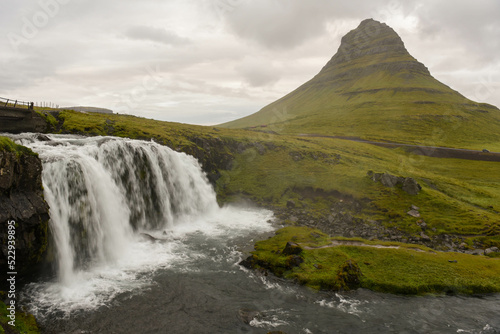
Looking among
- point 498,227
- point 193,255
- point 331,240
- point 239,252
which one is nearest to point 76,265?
point 193,255

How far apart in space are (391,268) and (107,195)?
31.0m

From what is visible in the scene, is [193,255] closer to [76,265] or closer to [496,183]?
[76,265]

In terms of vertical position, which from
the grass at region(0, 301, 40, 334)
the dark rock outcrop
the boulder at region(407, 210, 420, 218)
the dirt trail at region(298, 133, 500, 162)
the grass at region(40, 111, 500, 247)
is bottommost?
the grass at region(0, 301, 40, 334)

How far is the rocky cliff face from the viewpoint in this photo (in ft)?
67.6

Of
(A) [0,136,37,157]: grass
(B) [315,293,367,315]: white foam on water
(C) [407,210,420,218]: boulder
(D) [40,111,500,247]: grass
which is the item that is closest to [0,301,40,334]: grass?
(A) [0,136,37,157]: grass

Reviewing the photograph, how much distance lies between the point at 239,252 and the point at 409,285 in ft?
55.7

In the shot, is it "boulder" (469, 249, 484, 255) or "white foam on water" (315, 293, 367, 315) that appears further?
"boulder" (469, 249, 484, 255)

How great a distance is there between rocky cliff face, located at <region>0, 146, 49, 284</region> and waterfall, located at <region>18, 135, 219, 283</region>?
196 centimetres

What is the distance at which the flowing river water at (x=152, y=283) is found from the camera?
20.0 metres

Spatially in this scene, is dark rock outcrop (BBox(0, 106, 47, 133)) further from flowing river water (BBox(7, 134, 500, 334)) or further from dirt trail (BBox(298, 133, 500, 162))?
dirt trail (BBox(298, 133, 500, 162))

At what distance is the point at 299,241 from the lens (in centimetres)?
3384

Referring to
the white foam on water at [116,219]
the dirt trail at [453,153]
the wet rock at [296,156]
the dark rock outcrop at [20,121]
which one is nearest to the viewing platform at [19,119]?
the dark rock outcrop at [20,121]

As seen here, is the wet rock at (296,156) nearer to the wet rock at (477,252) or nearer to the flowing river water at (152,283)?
the flowing river water at (152,283)

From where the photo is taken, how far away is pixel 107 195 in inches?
1264
